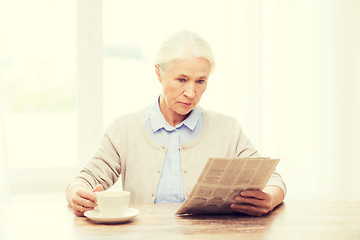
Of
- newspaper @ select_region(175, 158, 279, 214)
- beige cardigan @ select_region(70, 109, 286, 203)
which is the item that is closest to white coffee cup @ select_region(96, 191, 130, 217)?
newspaper @ select_region(175, 158, 279, 214)

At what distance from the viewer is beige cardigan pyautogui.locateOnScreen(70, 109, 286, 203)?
1682mm

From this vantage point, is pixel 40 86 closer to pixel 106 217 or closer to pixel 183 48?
pixel 183 48

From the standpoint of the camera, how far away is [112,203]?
1.14m

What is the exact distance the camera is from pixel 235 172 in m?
A: 1.18

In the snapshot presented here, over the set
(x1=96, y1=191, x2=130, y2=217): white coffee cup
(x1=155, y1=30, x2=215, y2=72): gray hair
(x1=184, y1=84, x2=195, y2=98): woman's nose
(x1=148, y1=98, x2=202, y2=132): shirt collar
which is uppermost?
(x1=155, y1=30, x2=215, y2=72): gray hair

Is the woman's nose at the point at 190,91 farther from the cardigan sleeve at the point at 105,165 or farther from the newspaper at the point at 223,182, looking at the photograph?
the newspaper at the point at 223,182

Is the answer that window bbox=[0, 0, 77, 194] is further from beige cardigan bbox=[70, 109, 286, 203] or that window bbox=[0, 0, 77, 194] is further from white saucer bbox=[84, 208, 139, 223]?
white saucer bbox=[84, 208, 139, 223]

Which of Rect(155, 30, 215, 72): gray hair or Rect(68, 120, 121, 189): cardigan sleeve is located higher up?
Rect(155, 30, 215, 72): gray hair

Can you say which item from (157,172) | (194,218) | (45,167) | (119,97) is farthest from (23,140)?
(194,218)

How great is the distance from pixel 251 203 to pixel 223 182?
0.14 meters

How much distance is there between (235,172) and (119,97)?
179 centimetres

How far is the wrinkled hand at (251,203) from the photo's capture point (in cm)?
126

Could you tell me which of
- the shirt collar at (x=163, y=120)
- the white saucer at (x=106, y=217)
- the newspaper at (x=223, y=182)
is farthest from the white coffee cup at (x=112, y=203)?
the shirt collar at (x=163, y=120)

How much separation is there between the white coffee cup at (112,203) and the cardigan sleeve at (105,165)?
0.36 metres
